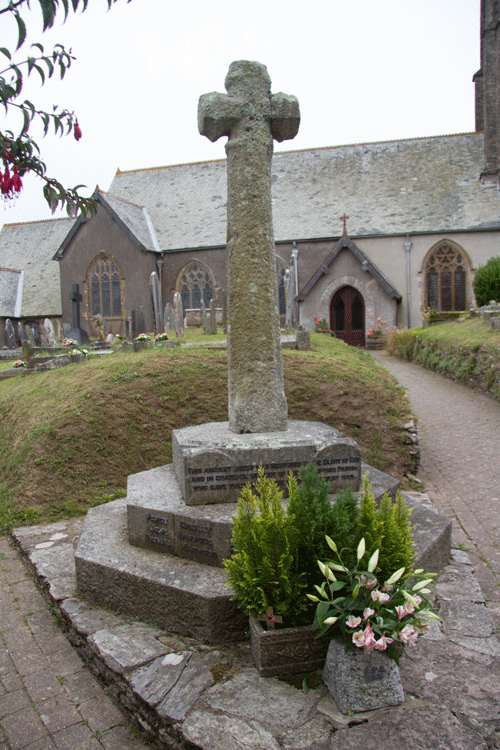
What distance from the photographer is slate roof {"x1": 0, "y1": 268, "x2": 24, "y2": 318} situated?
1081 inches

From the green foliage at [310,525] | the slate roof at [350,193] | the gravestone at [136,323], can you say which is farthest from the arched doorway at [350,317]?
the green foliage at [310,525]

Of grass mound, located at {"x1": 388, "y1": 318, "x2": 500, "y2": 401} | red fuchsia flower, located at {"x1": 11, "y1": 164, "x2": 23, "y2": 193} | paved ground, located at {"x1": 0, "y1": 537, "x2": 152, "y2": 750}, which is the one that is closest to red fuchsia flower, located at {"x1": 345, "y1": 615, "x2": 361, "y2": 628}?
paved ground, located at {"x1": 0, "y1": 537, "x2": 152, "y2": 750}

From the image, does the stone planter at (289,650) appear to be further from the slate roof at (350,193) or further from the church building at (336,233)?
the slate roof at (350,193)

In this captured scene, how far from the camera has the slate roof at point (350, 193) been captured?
24000 mm

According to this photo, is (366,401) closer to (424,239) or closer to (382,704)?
(382,704)

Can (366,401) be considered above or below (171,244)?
below

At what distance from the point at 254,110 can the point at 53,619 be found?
430cm

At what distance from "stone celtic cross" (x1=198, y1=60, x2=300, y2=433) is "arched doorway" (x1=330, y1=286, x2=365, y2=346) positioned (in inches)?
768

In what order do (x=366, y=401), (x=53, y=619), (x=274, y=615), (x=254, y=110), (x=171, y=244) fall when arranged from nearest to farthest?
(x=274, y=615), (x=53, y=619), (x=254, y=110), (x=366, y=401), (x=171, y=244)

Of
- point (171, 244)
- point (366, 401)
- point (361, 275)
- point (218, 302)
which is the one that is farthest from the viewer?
point (171, 244)

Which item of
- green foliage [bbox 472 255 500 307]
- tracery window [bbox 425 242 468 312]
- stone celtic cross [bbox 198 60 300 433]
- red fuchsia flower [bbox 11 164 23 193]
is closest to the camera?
red fuchsia flower [bbox 11 164 23 193]

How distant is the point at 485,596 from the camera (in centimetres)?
400

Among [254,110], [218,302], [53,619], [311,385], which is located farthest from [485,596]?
[218,302]

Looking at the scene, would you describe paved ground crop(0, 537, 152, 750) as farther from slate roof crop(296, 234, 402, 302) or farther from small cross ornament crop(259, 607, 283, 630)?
slate roof crop(296, 234, 402, 302)
